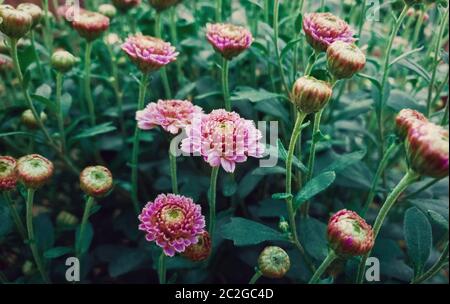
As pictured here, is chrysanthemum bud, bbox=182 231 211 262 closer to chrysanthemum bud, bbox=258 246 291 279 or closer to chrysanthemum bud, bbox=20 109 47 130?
chrysanthemum bud, bbox=258 246 291 279

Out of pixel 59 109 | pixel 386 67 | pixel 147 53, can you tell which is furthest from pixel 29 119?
pixel 386 67

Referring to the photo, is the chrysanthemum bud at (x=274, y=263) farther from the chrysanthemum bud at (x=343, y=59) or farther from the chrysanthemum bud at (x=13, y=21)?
the chrysanthemum bud at (x=13, y=21)

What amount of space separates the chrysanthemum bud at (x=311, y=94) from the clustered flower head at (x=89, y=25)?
45 centimetres

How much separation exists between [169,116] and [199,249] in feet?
0.70

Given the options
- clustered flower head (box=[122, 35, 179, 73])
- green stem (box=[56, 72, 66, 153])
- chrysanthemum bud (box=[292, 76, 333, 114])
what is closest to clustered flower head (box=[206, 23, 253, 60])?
clustered flower head (box=[122, 35, 179, 73])

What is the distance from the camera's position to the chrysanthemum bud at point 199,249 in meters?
0.77

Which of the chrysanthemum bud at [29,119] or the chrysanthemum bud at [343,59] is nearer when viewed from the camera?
the chrysanthemum bud at [343,59]

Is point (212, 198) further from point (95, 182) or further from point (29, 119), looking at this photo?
point (29, 119)

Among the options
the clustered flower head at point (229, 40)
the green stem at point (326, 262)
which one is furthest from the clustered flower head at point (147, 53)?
the green stem at point (326, 262)

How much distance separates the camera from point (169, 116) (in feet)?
2.58

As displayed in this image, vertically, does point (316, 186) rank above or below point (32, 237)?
above

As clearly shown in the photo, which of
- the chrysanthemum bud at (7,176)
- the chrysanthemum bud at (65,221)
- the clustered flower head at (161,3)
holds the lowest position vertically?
the chrysanthemum bud at (65,221)
